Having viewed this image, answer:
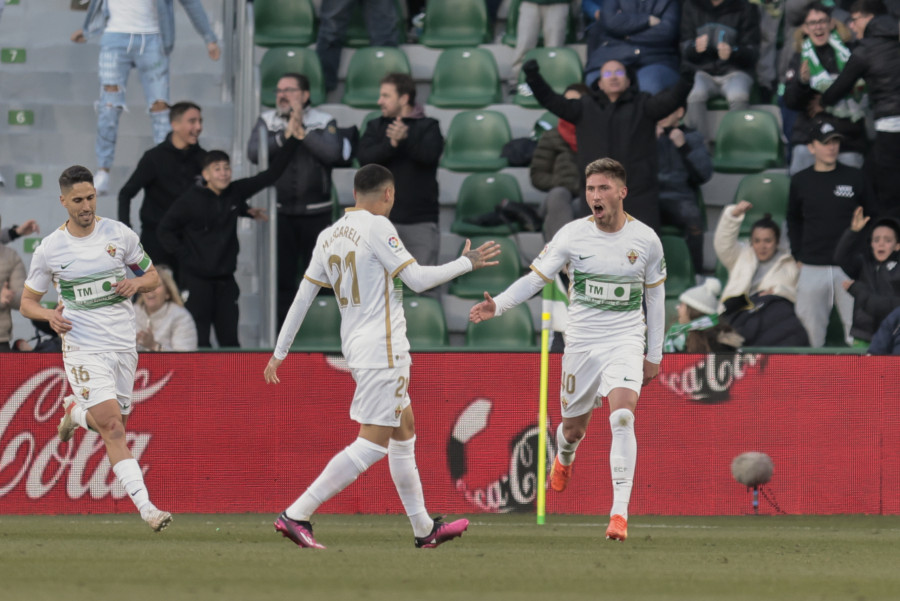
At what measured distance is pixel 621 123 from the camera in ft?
41.2

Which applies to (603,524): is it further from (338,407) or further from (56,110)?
(56,110)

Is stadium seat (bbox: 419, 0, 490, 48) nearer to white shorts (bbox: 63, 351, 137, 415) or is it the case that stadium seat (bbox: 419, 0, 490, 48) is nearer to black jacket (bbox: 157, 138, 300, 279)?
black jacket (bbox: 157, 138, 300, 279)

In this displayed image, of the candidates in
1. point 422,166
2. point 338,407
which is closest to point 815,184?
point 422,166

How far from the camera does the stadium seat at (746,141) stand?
14555mm

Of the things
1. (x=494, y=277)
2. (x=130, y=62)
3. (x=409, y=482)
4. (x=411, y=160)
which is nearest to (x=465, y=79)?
(x=494, y=277)

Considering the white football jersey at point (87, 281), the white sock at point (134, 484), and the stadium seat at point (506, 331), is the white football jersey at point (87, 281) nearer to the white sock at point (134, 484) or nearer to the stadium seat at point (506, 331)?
the white sock at point (134, 484)

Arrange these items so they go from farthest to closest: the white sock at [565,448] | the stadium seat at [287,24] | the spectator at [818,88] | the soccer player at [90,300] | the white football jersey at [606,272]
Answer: the stadium seat at [287,24], the spectator at [818,88], the white sock at [565,448], the soccer player at [90,300], the white football jersey at [606,272]

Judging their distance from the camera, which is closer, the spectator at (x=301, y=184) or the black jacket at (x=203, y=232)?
the black jacket at (x=203, y=232)

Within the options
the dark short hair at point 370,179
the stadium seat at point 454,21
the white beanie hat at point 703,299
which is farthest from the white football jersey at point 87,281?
the stadium seat at point 454,21

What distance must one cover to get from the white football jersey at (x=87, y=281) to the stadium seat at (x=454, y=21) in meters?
7.20

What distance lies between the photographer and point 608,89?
12609mm

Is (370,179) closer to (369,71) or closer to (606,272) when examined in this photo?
(606,272)

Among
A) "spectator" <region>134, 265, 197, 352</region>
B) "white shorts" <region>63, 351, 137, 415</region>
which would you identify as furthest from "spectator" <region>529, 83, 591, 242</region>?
"white shorts" <region>63, 351, 137, 415</region>

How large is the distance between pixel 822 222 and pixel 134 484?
6.73 meters
